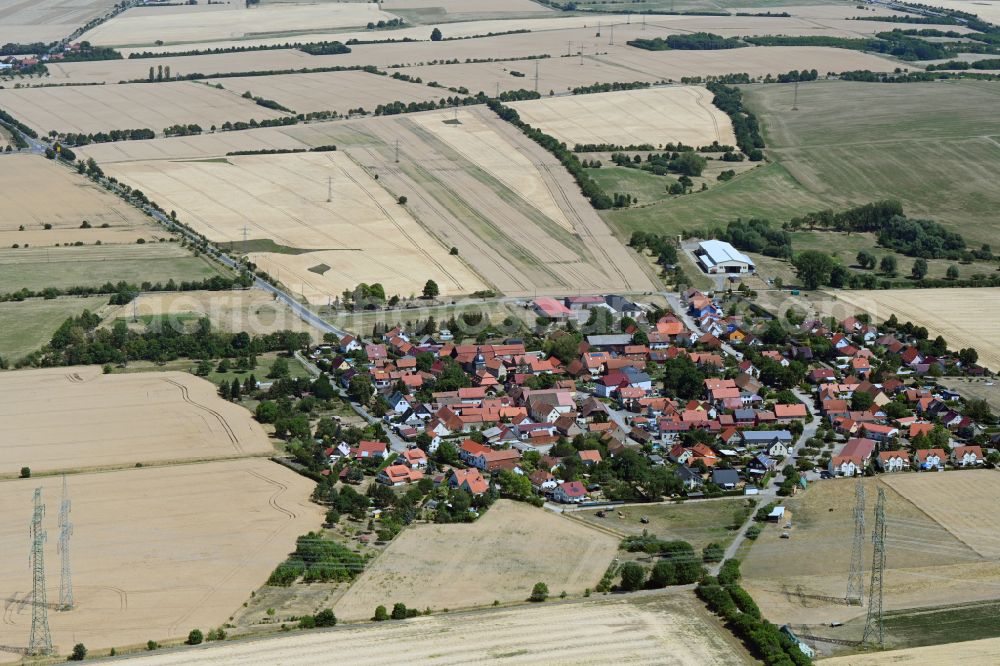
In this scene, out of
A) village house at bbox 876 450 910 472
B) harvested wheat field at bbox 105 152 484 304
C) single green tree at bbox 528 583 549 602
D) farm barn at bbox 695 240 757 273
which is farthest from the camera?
farm barn at bbox 695 240 757 273

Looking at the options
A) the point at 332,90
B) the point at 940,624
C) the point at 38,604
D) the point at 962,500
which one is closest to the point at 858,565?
the point at 940,624

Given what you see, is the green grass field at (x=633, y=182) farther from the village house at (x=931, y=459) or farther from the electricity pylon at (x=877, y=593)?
the electricity pylon at (x=877, y=593)

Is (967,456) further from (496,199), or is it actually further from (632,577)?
(496,199)

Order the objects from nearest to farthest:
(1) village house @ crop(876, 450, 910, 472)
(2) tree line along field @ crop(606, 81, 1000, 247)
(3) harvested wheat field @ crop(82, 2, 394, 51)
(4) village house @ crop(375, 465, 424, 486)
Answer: (4) village house @ crop(375, 465, 424, 486) → (1) village house @ crop(876, 450, 910, 472) → (2) tree line along field @ crop(606, 81, 1000, 247) → (3) harvested wheat field @ crop(82, 2, 394, 51)

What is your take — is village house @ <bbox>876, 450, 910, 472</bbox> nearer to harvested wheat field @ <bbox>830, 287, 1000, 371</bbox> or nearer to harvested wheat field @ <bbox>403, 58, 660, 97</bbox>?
harvested wheat field @ <bbox>830, 287, 1000, 371</bbox>

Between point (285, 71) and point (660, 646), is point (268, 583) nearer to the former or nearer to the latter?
point (660, 646)

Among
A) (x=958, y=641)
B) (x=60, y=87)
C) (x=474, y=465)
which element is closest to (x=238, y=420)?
(x=474, y=465)

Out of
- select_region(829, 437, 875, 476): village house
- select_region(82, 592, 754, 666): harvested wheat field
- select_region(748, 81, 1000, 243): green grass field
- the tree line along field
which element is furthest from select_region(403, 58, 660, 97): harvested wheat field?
select_region(82, 592, 754, 666): harvested wheat field
